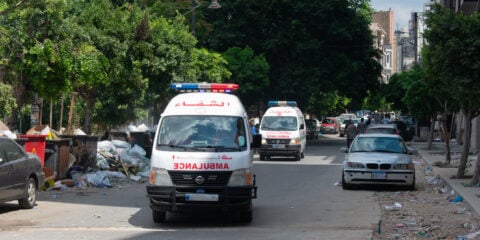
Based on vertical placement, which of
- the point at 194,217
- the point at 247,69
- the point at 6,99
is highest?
the point at 247,69

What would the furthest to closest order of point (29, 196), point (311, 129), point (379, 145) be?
point (311, 129), point (379, 145), point (29, 196)


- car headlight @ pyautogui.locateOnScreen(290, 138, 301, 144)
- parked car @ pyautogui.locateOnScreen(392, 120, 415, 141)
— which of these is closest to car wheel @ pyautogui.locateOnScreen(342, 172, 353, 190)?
car headlight @ pyautogui.locateOnScreen(290, 138, 301, 144)

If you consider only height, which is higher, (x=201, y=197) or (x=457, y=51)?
(x=457, y=51)

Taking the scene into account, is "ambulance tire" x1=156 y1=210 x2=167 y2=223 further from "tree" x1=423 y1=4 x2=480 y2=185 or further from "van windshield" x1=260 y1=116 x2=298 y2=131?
"van windshield" x1=260 y1=116 x2=298 y2=131

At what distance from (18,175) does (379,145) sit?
9.95 metres

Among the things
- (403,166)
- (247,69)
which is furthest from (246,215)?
(247,69)

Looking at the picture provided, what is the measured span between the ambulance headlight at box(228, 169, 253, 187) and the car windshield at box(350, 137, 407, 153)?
7.97 m

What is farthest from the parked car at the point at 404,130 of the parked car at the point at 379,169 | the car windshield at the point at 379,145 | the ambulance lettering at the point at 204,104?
the ambulance lettering at the point at 204,104

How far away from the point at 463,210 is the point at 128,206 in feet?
23.4

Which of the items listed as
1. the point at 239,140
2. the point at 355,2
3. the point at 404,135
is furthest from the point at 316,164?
the point at 355,2

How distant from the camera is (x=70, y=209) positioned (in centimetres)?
1561

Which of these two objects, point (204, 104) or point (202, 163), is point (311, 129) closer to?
point (204, 104)

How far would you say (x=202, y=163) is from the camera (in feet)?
41.6

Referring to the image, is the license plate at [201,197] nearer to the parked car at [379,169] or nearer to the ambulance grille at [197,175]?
the ambulance grille at [197,175]
